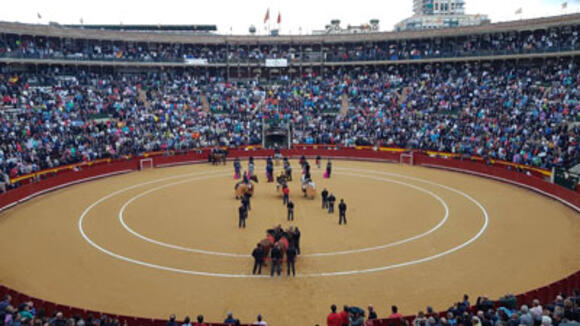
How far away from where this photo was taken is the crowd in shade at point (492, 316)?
11.4m

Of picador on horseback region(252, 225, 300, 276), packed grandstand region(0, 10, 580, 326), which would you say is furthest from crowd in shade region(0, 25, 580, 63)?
picador on horseback region(252, 225, 300, 276)

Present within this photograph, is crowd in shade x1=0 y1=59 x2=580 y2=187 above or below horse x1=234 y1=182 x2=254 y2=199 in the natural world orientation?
above

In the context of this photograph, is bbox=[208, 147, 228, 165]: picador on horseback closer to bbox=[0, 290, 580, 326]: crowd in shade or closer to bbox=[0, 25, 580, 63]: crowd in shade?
bbox=[0, 25, 580, 63]: crowd in shade

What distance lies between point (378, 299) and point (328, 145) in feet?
113

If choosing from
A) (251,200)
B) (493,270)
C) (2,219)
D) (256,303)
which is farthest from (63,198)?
(493,270)

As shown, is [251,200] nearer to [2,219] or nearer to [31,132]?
[2,219]

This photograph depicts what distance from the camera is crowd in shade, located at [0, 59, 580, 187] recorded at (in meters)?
40.0

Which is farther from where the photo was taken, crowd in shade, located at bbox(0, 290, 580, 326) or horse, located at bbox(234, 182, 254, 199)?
horse, located at bbox(234, 182, 254, 199)

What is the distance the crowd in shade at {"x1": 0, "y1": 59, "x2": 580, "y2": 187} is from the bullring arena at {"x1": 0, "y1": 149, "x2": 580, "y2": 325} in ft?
24.3

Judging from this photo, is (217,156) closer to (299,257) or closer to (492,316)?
(299,257)

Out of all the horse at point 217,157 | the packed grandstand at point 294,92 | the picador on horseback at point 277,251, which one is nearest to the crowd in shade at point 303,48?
the packed grandstand at point 294,92

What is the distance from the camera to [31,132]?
41438 millimetres

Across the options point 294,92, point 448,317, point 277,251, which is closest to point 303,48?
point 294,92

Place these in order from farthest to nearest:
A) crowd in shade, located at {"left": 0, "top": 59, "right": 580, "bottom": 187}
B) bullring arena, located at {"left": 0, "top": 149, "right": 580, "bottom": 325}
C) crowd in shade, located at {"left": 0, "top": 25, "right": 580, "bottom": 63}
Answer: crowd in shade, located at {"left": 0, "top": 25, "right": 580, "bottom": 63}
crowd in shade, located at {"left": 0, "top": 59, "right": 580, "bottom": 187}
bullring arena, located at {"left": 0, "top": 149, "right": 580, "bottom": 325}
